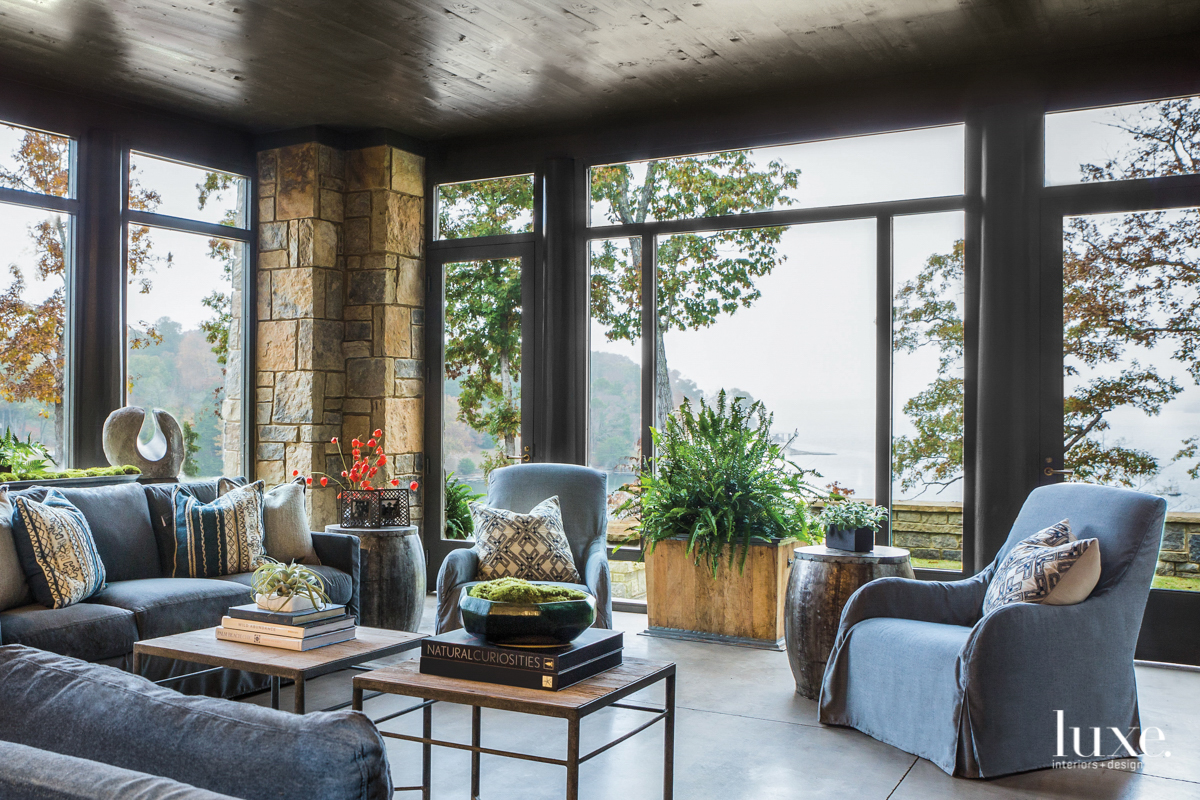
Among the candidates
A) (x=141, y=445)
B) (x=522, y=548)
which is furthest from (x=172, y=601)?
(x=141, y=445)

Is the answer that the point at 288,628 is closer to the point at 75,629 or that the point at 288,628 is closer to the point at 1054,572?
the point at 75,629

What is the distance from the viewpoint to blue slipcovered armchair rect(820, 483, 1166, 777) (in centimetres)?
293

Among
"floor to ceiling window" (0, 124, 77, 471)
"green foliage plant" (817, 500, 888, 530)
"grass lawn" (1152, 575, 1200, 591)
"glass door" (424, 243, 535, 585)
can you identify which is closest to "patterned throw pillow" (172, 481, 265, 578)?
"floor to ceiling window" (0, 124, 77, 471)

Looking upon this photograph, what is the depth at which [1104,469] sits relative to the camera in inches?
180

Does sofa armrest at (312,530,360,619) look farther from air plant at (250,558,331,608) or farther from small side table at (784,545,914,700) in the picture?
small side table at (784,545,914,700)

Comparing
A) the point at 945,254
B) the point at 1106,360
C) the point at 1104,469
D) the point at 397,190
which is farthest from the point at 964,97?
the point at 397,190

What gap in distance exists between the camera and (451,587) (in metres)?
4.16

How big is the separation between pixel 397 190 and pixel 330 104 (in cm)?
74

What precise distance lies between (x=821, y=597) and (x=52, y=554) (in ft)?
9.35

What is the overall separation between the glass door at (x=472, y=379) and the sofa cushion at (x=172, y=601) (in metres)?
2.32

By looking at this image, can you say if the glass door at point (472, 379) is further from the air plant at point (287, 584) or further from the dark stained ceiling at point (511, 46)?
the air plant at point (287, 584)

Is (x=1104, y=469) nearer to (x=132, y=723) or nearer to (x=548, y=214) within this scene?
(x=548, y=214)

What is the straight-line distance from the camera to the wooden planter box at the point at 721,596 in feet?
15.8

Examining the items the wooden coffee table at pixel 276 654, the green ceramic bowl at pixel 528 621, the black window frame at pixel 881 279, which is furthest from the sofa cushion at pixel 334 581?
the green ceramic bowl at pixel 528 621
